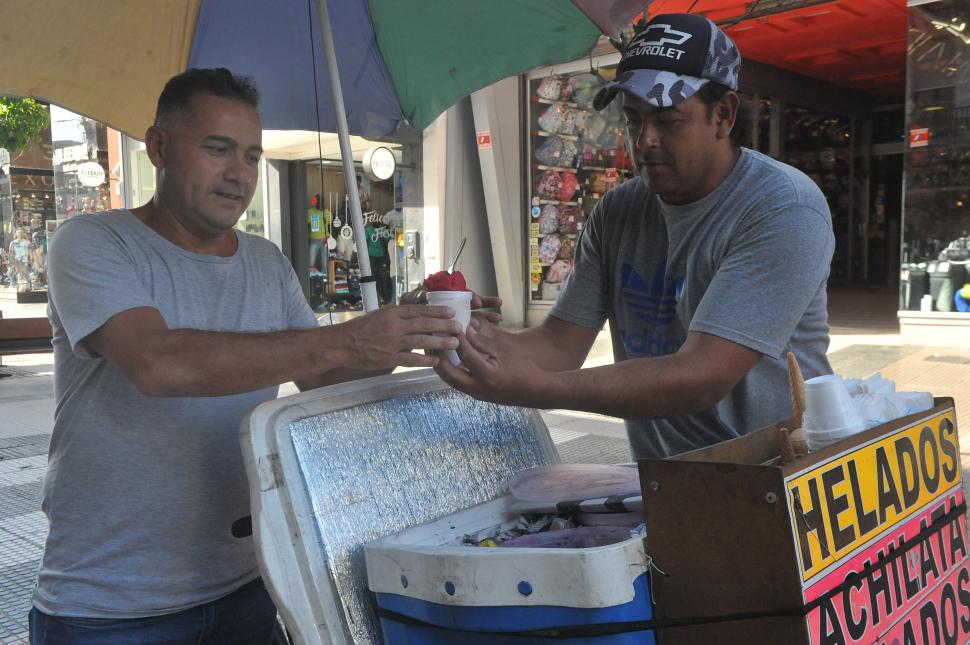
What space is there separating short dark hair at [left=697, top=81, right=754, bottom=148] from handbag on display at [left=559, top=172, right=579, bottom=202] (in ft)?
39.4

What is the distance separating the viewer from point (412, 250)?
1466 centimetres

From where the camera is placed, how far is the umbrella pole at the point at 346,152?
7.45 feet

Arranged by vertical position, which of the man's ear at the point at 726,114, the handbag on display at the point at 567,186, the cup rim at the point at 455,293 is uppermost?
the handbag on display at the point at 567,186

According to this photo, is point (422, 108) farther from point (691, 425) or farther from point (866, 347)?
point (866, 347)

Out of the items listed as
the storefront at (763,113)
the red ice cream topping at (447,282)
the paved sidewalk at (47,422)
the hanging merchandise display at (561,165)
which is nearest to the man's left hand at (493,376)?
the red ice cream topping at (447,282)

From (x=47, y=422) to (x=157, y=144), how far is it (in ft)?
21.4

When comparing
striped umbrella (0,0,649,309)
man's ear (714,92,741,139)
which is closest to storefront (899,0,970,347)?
striped umbrella (0,0,649,309)

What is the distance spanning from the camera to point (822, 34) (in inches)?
528

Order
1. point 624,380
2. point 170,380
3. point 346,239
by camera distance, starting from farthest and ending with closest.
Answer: point 346,239, point 624,380, point 170,380

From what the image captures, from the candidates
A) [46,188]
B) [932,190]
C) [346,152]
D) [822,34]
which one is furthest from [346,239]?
[346,152]

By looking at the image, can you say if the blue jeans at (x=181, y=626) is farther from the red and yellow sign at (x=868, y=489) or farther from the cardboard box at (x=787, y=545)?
the red and yellow sign at (x=868, y=489)

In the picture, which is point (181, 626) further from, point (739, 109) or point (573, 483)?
point (739, 109)

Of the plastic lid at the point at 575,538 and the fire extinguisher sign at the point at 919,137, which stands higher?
the fire extinguisher sign at the point at 919,137

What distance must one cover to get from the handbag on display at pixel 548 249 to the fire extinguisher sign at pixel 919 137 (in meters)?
5.42
